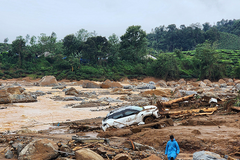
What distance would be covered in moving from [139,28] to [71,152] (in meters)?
65.1

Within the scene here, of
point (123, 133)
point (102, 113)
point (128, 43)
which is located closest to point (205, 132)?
point (123, 133)

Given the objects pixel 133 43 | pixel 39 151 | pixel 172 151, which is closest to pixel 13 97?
pixel 39 151

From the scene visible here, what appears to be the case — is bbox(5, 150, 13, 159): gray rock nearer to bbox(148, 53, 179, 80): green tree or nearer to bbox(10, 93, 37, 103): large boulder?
bbox(10, 93, 37, 103): large boulder

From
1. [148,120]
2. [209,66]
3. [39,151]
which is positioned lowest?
[148,120]

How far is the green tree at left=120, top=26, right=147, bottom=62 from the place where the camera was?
68.4m

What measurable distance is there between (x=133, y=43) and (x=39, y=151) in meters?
64.3

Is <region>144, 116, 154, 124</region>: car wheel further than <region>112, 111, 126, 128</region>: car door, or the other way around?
<region>144, 116, 154, 124</region>: car wheel

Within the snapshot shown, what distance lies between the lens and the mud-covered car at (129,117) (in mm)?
11547

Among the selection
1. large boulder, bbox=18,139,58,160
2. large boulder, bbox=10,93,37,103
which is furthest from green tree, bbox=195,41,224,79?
large boulder, bbox=18,139,58,160

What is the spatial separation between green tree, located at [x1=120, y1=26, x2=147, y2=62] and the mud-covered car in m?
57.8

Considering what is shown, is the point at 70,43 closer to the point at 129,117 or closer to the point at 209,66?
the point at 209,66

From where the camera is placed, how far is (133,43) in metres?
69.1

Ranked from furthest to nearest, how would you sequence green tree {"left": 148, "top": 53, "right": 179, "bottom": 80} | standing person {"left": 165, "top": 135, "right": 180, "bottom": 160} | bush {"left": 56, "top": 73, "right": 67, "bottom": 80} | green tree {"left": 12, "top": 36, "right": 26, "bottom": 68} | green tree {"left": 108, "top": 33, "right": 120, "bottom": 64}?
1. green tree {"left": 108, "top": 33, "right": 120, "bottom": 64}
2. green tree {"left": 148, "top": 53, "right": 179, "bottom": 80}
3. green tree {"left": 12, "top": 36, "right": 26, "bottom": 68}
4. bush {"left": 56, "top": 73, "right": 67, "bottom": 80}
5. standing person {"left": 165, "top": 135, "right": 180, "bottom": 160}

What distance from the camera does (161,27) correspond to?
410 ft
